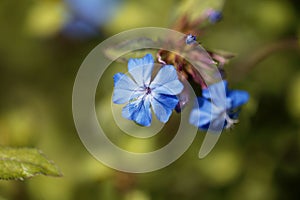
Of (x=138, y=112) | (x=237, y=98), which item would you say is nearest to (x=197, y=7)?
(x=237, y=98)

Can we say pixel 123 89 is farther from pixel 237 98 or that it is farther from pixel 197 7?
pixel 197 7

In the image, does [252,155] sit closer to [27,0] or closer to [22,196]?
[22,196]

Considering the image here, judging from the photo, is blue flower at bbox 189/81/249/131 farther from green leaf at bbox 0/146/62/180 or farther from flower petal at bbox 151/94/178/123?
green leaf at bbox 0/146/62/180

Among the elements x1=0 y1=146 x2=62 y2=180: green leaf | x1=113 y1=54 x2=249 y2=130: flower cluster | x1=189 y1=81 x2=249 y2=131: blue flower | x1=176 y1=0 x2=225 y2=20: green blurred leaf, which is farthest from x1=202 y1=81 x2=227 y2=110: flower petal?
x1=0 y1=146 x2=62 y2=180: green leaf

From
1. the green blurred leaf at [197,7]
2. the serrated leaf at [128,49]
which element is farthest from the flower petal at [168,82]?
the green blurred leaf at [197,7]

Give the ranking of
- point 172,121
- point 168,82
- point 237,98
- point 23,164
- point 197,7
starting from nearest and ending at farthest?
point 168,82 → point 23,164 → point 237,98 → point 197,7 → point 172,121

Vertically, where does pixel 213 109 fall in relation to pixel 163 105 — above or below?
above

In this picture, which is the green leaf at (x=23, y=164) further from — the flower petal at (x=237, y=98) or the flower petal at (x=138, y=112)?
the flower petal at (x=237, y=98)
